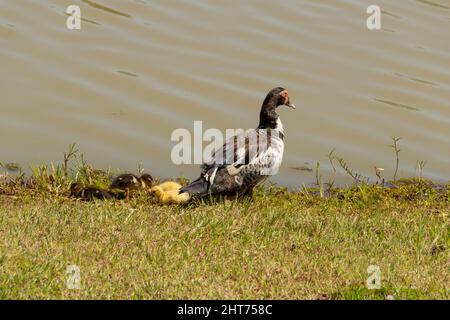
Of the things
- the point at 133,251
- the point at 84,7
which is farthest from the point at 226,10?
the point at 133,251

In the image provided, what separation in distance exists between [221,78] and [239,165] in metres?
3.93

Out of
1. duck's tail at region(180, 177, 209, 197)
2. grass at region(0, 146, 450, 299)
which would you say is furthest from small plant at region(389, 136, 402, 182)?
duck's tail at region(180, 177, 209, 197)

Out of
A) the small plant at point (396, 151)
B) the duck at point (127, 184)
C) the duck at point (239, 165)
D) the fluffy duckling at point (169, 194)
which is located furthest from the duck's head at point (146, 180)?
the small plant at point (396, 151)

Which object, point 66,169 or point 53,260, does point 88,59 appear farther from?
point 53,260

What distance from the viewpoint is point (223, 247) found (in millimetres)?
8438

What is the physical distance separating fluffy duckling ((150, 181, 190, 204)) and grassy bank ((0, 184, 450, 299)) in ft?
0.60

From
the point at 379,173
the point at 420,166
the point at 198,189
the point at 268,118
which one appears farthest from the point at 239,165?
the point at 420,166

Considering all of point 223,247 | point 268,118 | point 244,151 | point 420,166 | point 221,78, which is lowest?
point 223,247

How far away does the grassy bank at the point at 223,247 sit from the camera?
24.0 ft

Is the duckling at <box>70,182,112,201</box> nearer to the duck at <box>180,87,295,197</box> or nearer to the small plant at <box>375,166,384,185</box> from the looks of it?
the duck at <box>180,87,295,197</box>

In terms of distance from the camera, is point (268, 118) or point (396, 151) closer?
point (268, 118)

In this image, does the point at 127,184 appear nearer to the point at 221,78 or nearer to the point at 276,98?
the point at 276,98

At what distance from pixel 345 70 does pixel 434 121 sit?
1.60 meters

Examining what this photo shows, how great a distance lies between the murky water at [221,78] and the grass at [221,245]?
1.50 metres
